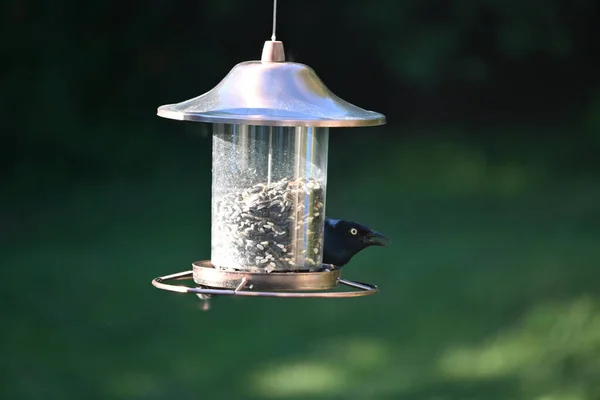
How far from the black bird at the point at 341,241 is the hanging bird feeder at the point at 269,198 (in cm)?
36

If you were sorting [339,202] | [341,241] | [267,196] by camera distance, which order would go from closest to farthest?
1. [267,196]
2. [341,241]
3. [339,202]

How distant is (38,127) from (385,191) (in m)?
2.59

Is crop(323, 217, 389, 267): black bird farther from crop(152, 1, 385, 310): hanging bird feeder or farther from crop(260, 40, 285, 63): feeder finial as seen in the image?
crop(260, 40, 285, 63): feeder finial

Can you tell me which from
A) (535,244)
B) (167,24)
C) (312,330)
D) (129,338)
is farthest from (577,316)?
(167,24)

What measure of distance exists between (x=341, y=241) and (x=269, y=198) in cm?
58

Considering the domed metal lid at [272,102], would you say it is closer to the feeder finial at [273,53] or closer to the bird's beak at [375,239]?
the feeder finial at [273,53]

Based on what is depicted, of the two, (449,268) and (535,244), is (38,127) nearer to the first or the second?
(449,268)

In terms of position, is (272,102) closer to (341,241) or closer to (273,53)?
(273,53)

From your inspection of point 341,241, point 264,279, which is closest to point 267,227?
point 264,279

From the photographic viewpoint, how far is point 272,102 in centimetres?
253

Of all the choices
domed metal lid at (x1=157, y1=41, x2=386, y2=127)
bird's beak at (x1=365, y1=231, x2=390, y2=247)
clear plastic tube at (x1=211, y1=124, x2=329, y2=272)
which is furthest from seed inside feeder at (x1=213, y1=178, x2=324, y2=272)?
bird's beak at (x1=365, y1=231, x2=390, y2=247)

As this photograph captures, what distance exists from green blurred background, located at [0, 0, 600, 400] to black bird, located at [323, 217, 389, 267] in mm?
3749

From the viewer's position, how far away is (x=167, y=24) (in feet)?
27.8

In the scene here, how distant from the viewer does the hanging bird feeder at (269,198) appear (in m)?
2.65
